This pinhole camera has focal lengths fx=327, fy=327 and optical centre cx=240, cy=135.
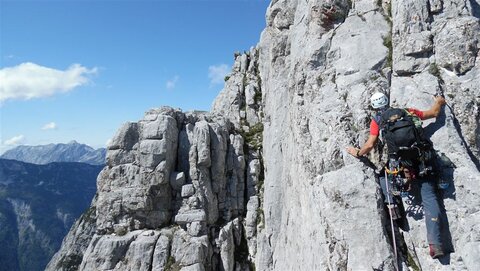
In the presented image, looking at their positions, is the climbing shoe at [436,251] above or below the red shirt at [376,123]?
below

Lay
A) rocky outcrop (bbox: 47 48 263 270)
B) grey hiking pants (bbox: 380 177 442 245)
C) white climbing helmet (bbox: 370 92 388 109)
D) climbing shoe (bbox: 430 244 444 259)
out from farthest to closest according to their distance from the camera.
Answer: rocky outcrop (bbox: 47 48 263 270) < white climbing helmet (bbox: 370 92 388 109) < grey hiking pants (bbox: 380 177 442 245) < climbing shoe (bbox: 430 244 444 259)

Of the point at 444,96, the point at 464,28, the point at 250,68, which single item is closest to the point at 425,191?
the point at 444,96

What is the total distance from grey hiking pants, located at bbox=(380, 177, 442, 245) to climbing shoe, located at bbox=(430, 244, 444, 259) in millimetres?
130

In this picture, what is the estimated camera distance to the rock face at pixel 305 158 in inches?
489

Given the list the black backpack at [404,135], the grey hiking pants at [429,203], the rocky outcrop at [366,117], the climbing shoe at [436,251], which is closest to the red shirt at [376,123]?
the black backpack at [404,135]

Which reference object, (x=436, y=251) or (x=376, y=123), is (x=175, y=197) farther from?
(x=436, y=251)

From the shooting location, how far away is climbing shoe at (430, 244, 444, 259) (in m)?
10.7

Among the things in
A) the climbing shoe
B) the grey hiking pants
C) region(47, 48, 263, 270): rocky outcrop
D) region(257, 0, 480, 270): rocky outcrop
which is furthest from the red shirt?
region(47, 48, 263, 270): rocky outcrop

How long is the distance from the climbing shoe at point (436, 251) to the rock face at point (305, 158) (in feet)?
0.90

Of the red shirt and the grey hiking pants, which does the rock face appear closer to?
the grey hiking pants

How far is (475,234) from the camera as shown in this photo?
10.5 meters

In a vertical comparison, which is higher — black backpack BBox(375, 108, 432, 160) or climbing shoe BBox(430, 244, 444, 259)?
black backpack BBox(375, 108, 432, 160)

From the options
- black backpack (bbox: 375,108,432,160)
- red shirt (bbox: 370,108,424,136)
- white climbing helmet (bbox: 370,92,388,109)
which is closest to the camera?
black backpack (bbox: 375,108,432,160)

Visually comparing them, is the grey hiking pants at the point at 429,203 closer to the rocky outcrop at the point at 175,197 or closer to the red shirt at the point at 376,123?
the red shirt at the point at 376,123
